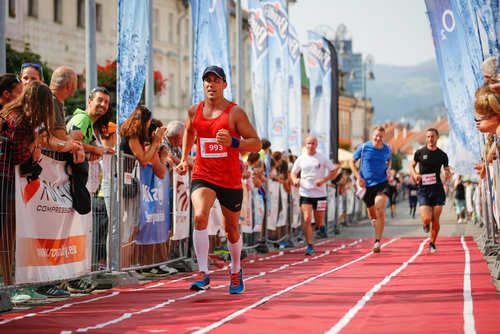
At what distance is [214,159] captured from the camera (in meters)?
11.0

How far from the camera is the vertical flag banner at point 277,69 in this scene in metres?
25.3

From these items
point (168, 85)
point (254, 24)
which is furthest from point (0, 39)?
point (168, 85)

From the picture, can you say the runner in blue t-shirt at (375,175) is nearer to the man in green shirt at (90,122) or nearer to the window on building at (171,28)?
the man in green shirt at (90,122)

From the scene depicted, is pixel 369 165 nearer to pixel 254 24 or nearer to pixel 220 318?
pixel 254 24

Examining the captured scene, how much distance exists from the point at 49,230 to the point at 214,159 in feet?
5.83

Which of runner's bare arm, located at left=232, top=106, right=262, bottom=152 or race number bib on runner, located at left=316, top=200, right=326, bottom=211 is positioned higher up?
runner's bare arm, located at left=232, top=106, right=262, bottom=152

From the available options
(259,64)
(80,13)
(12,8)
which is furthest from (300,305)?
(80,13)

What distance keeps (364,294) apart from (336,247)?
1112 cm

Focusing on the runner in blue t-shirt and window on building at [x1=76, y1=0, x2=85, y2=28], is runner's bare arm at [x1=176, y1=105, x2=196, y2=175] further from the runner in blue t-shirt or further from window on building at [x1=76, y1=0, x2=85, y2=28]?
window on building at [x1=76, y1=0, x2=85, y2=28]

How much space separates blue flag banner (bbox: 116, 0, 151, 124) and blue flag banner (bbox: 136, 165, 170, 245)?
0.86 metres

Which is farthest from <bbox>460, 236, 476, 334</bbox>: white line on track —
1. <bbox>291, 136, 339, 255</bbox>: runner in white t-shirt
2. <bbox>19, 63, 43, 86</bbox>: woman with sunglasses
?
<bbox>291, 136, 339, 255</bbox>: runner in white t-shirt

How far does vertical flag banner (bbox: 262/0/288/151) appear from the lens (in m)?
25.3

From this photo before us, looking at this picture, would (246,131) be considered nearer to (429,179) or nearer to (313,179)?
(429,179)

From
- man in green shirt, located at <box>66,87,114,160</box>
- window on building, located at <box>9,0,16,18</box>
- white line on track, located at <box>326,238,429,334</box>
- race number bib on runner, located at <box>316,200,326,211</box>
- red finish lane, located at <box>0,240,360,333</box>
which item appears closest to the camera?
white line on track, located at <box>326,238,429,334</box>
